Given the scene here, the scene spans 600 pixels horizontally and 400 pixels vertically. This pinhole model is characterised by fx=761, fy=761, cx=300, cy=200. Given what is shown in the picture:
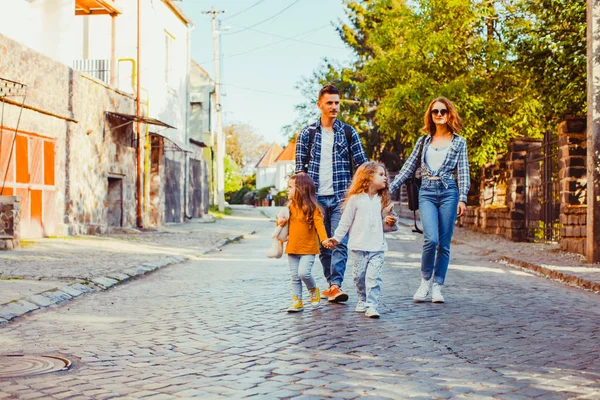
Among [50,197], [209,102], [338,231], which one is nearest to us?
[338,231]

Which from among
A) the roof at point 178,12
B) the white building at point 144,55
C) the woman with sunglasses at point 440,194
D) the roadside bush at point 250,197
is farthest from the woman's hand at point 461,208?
the roadside bush at point 250,197

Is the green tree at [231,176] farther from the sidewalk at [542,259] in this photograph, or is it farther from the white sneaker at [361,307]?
the white sneaker at [361,307]

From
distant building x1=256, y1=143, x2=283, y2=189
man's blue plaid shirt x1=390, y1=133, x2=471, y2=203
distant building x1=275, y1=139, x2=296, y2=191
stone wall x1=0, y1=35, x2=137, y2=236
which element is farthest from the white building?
distant building x1=256, y1=143, x2=283, y2=189

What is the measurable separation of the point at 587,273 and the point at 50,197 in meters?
11.5

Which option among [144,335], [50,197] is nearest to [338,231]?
[144,335]

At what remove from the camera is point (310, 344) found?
541cm

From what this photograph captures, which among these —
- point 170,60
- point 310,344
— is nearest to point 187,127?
point 170,60

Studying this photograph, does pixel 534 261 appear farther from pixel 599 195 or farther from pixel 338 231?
pixel 338 231

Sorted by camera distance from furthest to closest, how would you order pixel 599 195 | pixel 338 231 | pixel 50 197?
pixel 50 197, pixel 599 195, pixel 338 231

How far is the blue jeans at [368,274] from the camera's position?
6653 mm

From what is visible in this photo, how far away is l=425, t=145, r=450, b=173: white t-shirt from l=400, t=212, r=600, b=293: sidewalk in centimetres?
280

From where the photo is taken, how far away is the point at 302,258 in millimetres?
7031

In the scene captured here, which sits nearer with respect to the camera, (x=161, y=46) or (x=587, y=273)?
(x=587, y=273)

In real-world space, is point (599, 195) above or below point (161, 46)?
below
